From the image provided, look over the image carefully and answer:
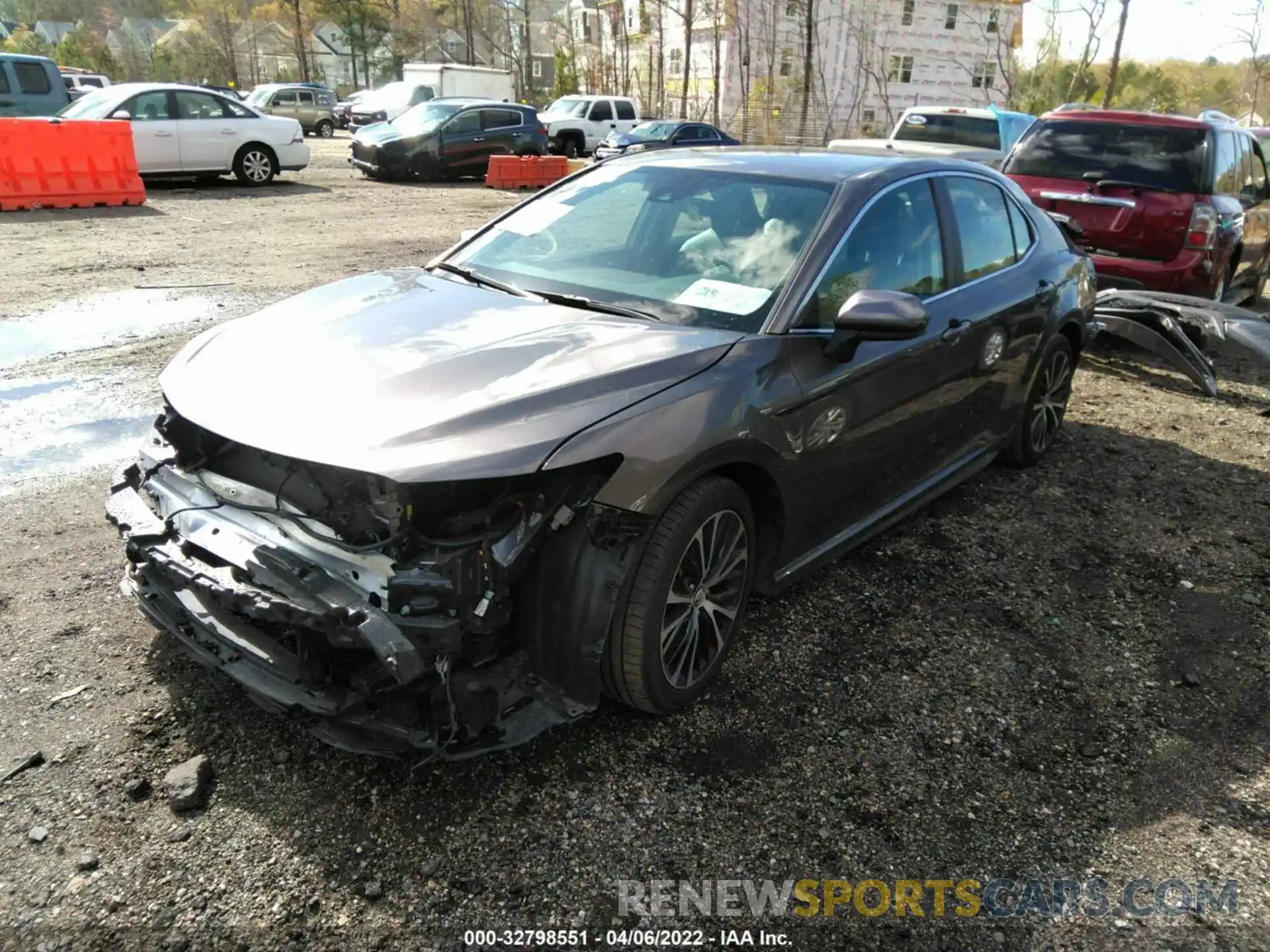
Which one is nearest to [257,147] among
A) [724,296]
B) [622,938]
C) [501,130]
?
[501,130]

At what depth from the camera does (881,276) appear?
11.7 feet

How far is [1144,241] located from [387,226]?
30.5 ft

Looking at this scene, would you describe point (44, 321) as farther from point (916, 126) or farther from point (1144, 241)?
point (916, 126)

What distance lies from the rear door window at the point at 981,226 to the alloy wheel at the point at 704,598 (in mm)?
1965

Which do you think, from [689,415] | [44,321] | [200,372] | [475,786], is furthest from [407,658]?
[44,321]

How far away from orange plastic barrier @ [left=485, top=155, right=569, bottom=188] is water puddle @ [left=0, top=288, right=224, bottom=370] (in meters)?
11.1

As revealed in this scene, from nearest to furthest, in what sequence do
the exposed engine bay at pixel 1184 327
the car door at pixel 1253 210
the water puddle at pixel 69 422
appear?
1. the water puddle at pixel 69 422
2. the exposed engine bay at pixel 1184 327
3. the car door at pixel 1253 210

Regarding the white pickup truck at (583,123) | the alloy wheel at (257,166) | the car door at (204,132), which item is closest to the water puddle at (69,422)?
the car door at (204,132)

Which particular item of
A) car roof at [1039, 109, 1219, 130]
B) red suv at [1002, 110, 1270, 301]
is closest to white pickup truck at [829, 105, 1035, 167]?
car roof at [1039, 109, 1219, 130]

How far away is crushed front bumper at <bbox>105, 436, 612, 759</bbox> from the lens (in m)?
2.34

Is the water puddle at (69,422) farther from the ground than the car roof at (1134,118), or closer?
closer

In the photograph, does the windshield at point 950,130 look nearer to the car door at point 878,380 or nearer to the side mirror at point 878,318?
Result: the car door at point 878,380

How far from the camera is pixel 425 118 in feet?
63.2

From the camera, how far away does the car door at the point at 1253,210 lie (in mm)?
8562
